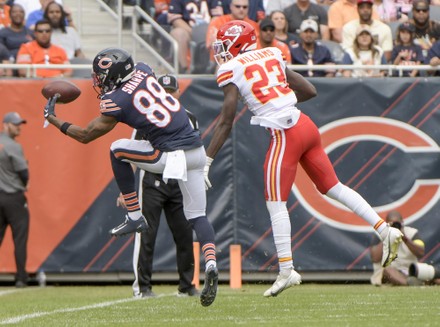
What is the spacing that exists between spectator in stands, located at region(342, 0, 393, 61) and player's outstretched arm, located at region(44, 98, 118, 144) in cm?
592

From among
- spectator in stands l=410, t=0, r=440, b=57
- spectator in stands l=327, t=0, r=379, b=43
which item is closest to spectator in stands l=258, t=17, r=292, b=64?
spectator in stands l=327, t=0, r=379, b=43

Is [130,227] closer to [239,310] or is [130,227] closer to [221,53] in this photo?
[239,310]

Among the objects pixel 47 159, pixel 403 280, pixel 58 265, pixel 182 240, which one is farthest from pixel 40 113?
pixel 403 280

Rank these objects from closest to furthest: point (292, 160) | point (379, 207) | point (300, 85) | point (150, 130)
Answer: point (150, 130) → point (292, 160) → point (300, 85) → point (379, 207)

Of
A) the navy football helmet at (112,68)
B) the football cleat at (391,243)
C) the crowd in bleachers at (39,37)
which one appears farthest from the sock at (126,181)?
the crowd in bleachers at (39,37)

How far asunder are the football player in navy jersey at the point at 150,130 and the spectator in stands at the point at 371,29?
5.78 meters

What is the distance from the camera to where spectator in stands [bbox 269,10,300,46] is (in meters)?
12.6

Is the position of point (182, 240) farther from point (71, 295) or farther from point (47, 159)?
point (47, 159)

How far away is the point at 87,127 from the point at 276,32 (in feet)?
18.8

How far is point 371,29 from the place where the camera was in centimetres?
1290

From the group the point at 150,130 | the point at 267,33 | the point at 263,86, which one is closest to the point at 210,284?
the point at 150,130

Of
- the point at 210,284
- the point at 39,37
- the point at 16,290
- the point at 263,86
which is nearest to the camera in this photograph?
the point at 210,284

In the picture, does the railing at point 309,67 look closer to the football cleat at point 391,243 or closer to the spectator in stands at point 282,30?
the spectator in stands at point 282,30

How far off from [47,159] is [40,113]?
0.50 meters
